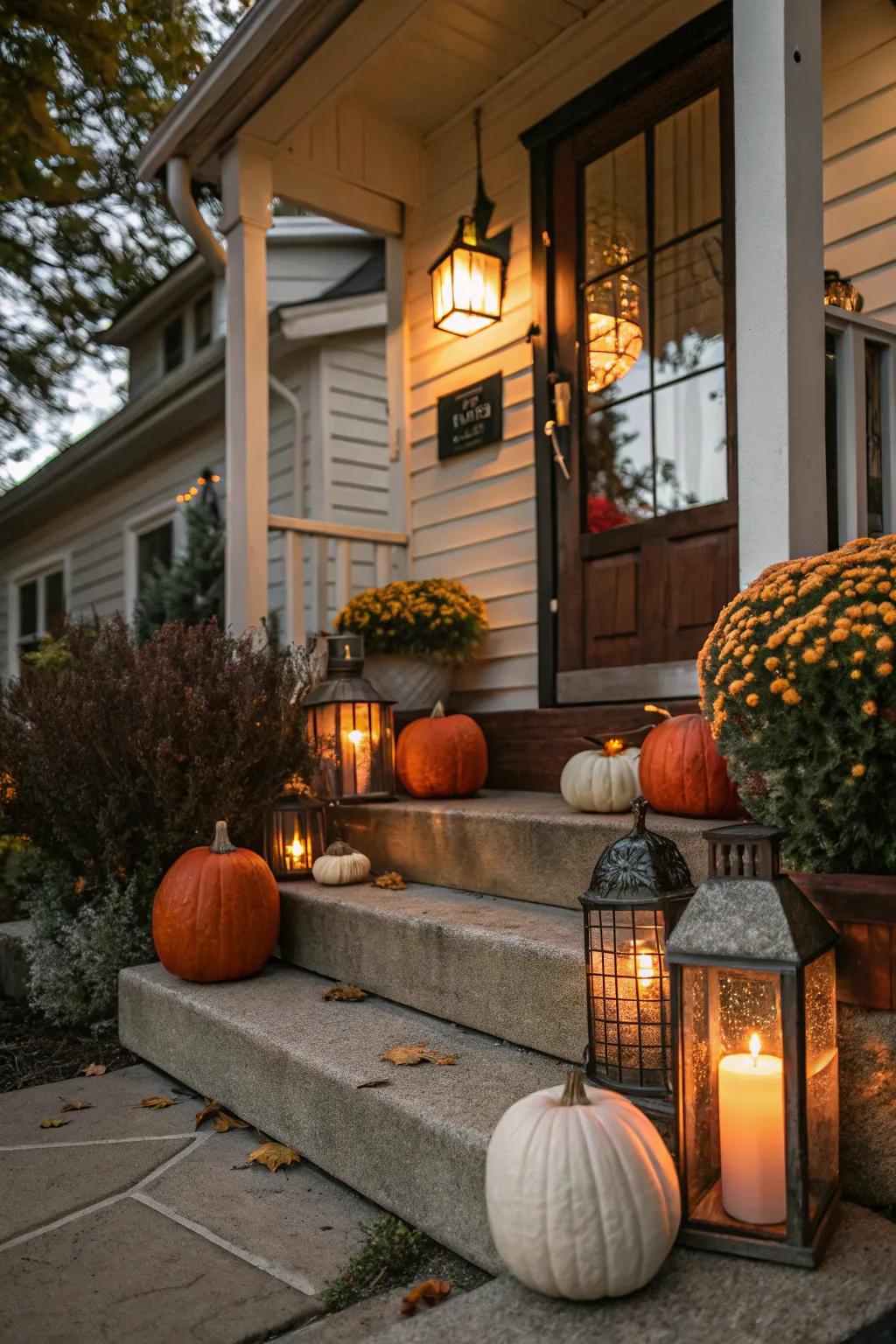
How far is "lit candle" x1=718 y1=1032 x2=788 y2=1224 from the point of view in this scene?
5.14 ft

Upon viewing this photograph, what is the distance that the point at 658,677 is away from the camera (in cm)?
385

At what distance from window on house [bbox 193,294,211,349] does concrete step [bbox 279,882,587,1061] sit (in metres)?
7.40

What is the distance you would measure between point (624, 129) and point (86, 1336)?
4.22 metres

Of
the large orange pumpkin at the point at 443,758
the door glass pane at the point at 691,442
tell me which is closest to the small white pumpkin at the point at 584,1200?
the large orange pumpkin at the point at 443,758

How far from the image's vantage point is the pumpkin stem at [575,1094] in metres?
1.58

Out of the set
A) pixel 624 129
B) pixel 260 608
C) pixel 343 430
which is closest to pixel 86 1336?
pixel 260 608

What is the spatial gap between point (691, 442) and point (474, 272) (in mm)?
1445

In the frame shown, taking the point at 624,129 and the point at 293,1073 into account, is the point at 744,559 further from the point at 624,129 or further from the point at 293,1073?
the point at 624,129

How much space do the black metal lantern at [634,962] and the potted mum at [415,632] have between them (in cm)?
259

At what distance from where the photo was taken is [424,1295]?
1708 millimetres

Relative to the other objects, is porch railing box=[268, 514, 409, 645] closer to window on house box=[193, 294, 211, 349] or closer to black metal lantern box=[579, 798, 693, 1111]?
black metal lantern box=[579, 798, 693, 1111]

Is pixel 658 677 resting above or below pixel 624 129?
below

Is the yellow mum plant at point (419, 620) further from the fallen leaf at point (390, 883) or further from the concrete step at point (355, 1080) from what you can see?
the concrete step at point (355, 1080)

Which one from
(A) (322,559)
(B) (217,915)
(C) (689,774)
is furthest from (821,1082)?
(A) (322,559)
